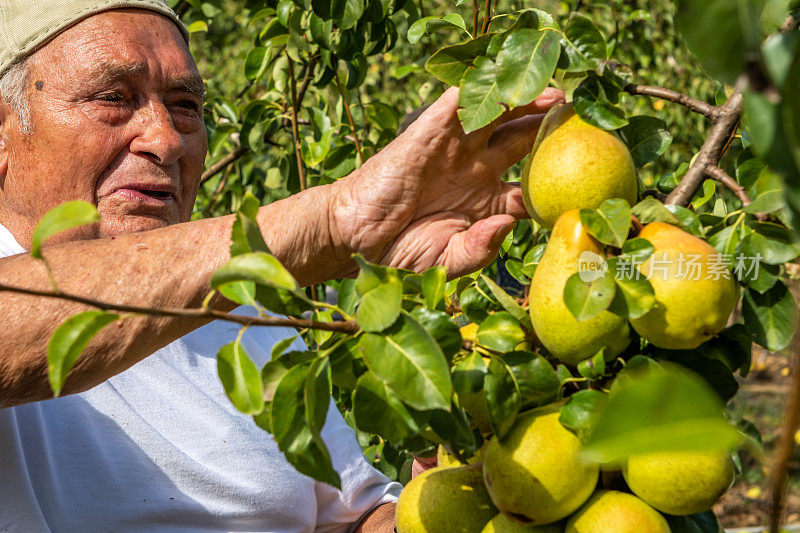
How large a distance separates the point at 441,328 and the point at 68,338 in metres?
0.31

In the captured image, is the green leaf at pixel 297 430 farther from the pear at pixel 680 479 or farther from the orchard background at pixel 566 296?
the pear at pixel 680 479

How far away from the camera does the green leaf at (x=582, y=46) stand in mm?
785

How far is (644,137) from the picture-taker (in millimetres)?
855

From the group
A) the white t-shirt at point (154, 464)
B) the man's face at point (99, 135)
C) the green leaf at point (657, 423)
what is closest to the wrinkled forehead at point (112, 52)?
the man's face at point (99, 135)

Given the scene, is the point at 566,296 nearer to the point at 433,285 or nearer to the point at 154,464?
the point at 433,285

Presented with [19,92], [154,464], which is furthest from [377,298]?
[19,92]

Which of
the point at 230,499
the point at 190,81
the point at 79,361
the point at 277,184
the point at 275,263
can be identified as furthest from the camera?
the point at 277,184

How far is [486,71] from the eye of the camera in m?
0.85

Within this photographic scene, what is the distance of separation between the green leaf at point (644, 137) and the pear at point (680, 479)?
0.35 meters

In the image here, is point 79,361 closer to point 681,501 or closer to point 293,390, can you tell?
point 293,390

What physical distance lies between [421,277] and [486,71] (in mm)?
266

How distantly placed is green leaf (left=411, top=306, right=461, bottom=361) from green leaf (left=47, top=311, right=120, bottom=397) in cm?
26

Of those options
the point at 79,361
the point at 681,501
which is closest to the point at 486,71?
the point at 681,501

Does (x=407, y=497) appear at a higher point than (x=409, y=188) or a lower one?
lower
